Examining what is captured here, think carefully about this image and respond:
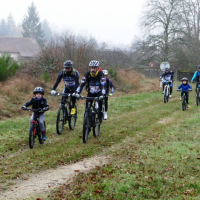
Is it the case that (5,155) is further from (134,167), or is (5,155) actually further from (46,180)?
(134,167)

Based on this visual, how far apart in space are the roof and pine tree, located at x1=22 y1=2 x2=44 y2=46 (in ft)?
79.5

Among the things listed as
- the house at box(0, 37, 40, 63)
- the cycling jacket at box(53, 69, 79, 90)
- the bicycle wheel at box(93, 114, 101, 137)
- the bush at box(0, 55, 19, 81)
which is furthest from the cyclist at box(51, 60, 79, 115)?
the house at box(0, 37, 40, 63)

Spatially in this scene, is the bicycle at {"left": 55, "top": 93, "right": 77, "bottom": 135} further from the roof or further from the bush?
the roof

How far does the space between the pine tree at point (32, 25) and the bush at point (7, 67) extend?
2673 inches

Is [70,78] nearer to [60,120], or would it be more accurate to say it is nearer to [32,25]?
[60,120]

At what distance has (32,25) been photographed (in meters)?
89.3

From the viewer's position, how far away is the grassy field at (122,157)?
17.7 ft

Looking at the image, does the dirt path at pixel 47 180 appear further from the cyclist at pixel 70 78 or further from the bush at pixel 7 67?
the bush at pixel 7 67

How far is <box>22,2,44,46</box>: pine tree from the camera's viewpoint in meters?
87.2

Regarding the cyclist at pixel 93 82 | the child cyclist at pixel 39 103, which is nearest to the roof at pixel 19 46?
the cyclist at pixel 93 82

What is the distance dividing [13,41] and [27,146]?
55237 millimetres

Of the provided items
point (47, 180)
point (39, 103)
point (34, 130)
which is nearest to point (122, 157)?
point (47, 180)

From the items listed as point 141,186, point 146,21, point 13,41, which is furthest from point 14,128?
point 13,41

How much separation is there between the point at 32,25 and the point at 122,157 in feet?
285
